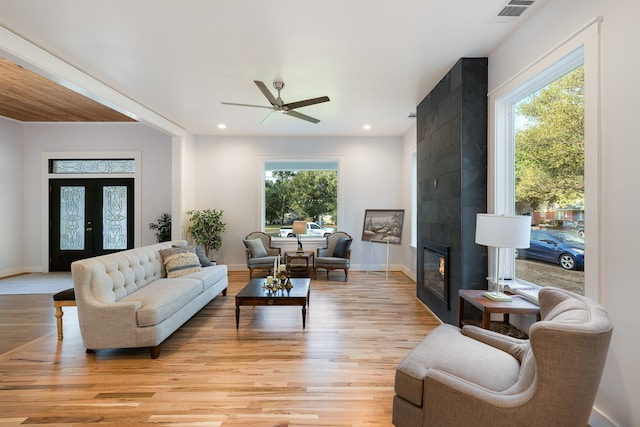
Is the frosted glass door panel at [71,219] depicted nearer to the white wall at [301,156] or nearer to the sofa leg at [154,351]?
the white wall at [301,156]

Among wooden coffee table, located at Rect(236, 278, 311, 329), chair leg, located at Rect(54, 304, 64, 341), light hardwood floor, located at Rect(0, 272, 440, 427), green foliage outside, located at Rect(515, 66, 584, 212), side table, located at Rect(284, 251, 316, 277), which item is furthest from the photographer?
side table, located at Rect(284, 251, 316, 277)

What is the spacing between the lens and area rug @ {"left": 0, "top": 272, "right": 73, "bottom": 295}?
4.94 m

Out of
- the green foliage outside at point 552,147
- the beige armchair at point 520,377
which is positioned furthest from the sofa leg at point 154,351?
the green foliage outside at point 552,147

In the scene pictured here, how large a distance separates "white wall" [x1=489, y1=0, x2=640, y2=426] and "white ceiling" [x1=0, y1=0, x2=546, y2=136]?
0.85 m

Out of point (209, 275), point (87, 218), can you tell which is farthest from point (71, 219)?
point (209, 275)

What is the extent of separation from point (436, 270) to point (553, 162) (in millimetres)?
1891

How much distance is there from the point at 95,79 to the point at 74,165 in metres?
3.77

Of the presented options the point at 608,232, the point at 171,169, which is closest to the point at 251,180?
the point at 171,169

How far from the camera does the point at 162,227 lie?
6.30 meters

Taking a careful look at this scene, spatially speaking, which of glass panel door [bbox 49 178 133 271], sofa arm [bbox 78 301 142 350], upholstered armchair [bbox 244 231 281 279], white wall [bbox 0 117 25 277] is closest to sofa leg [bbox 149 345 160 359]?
sofa arm [bbox 78 301 142 350]

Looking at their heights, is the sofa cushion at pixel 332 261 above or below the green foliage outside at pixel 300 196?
below

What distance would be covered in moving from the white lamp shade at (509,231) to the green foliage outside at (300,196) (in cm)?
462

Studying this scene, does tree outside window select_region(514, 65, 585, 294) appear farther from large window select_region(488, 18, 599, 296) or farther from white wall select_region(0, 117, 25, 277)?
white wall select_region(0, 117, 25, 277)

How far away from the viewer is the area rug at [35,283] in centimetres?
494
